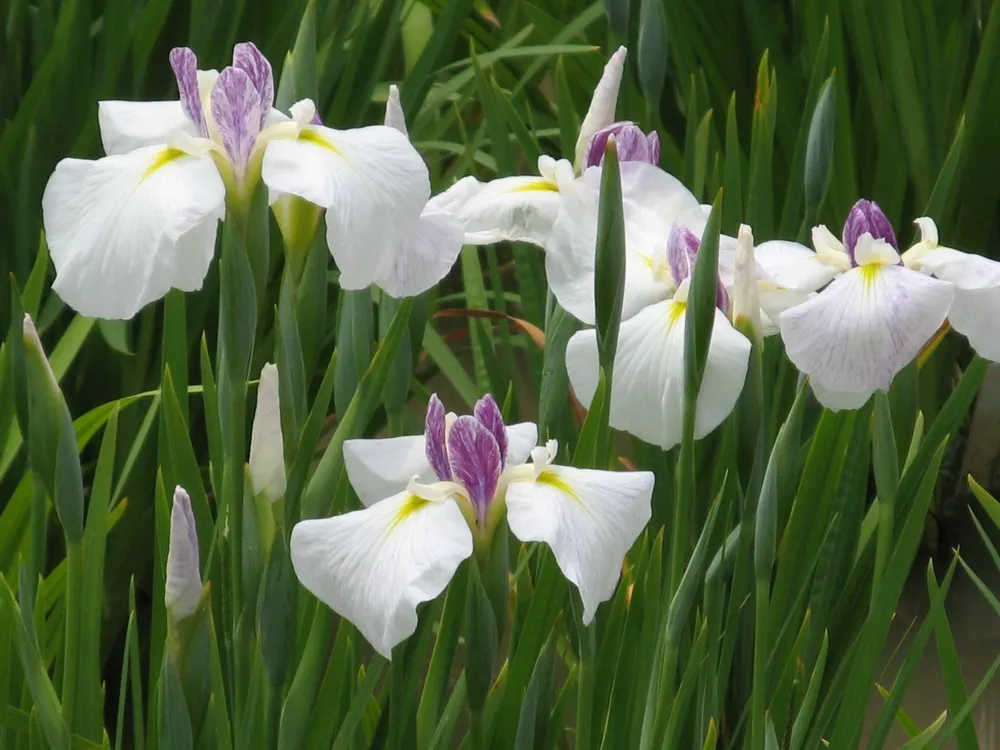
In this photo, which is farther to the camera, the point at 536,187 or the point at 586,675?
the point at 536,187

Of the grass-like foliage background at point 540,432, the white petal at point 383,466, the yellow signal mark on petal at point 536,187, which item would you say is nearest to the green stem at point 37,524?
the grass-like foliage background at point 540,432

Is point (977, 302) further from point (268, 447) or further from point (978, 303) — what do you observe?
point (268, 447)

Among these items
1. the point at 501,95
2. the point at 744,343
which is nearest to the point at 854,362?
the point at 744,343

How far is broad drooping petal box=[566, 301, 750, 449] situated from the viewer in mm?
426

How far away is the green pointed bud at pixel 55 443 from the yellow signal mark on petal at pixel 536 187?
21cm

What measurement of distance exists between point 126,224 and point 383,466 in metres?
0.12

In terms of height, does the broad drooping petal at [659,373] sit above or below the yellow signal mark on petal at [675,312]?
below

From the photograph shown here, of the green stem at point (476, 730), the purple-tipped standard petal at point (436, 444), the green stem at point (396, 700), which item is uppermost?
the purple-tipped standard petal at point (436, 444)

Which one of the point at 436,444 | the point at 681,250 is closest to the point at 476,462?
the point at 436,444

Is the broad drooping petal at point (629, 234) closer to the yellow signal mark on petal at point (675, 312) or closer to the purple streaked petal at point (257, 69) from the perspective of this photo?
the yellow signal mark on petal at point (675, 312)

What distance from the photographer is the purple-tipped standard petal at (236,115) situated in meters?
0.42

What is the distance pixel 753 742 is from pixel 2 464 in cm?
49

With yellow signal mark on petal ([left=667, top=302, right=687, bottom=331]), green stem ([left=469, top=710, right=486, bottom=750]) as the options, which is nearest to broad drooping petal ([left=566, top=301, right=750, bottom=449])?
yellow signal mark on petal ([left=667, top=302, right=687, bottom=331])

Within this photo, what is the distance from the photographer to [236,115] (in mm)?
422
